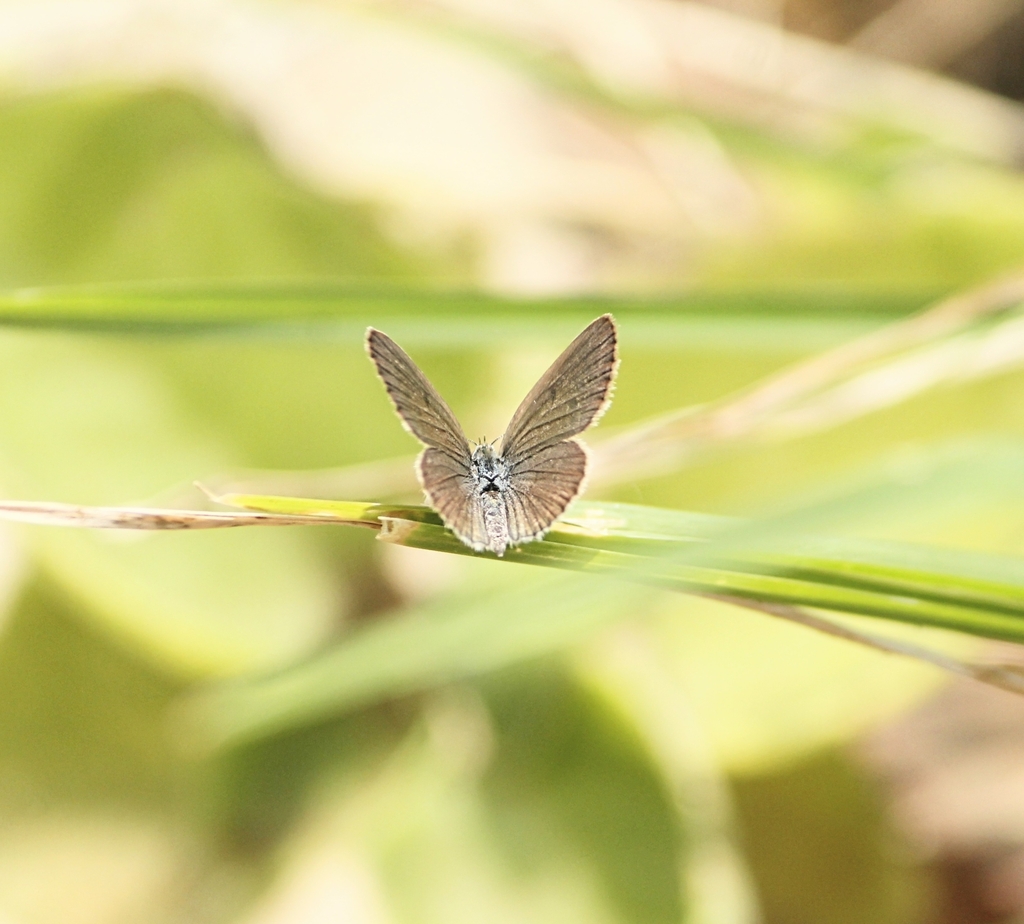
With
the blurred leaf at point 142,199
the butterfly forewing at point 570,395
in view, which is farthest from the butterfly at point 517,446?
the blurred leaf at point 142,199

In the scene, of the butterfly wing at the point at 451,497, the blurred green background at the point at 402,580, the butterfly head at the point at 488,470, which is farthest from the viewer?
the blurred green background at the point at 402,580

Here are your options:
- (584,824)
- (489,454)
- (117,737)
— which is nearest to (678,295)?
(489,454)

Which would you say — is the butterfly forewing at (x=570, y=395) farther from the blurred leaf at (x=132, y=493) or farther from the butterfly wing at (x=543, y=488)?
the blurred leaf at (x=132, y=493)

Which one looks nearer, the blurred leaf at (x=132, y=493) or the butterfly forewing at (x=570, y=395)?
the butterfly forewing at (x=570, y=395)

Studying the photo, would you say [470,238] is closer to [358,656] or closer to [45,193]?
[45,193]

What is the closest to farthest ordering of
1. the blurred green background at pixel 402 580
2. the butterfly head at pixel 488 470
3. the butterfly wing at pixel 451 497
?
the butterfly wing at pixel 451 497
the butterfly head at pixel 488 470
the blurred green background at pixel 402 580

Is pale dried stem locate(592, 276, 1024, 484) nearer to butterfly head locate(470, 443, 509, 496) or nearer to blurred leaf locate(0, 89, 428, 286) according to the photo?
butterfly head locate(470, 443, 509, 496)

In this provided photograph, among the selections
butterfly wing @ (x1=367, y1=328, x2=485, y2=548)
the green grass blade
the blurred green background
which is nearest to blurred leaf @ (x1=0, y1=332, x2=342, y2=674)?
the blurred green background
